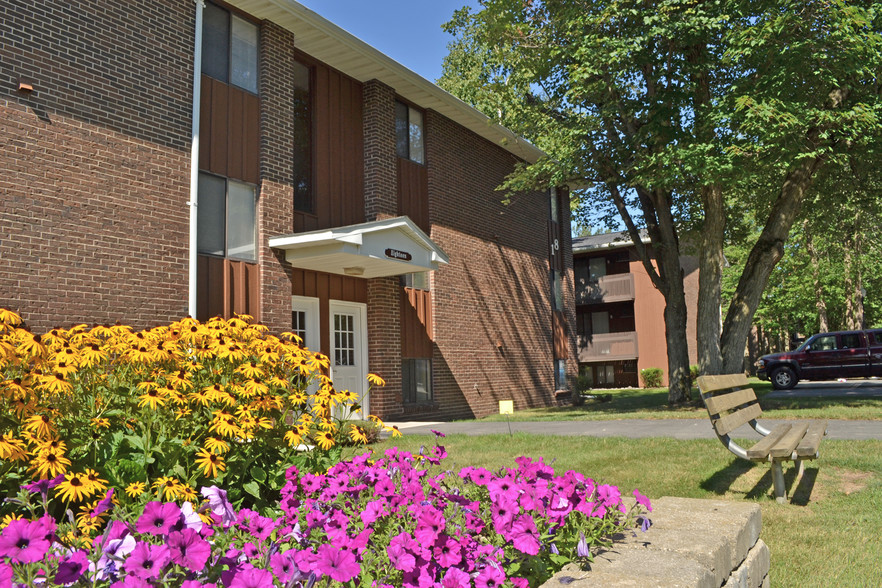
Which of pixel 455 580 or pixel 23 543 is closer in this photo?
pixel 23 543

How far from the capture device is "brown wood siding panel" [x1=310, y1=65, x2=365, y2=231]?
47.1 feet

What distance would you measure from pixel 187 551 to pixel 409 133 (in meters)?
16.1

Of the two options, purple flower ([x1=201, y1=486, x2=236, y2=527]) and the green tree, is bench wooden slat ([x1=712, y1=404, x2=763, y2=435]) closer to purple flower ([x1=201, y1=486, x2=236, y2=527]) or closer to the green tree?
purple flower ([x1=201, y1=486, x2=236, y2=527])

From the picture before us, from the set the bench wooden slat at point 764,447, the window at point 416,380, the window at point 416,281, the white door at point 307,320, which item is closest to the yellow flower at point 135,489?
the bench wooden slat at point 764,447

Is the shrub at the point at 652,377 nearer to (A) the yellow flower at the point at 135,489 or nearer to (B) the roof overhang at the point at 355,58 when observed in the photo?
(B) the roof overhang at the point at 355,58

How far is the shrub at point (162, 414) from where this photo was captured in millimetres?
3621

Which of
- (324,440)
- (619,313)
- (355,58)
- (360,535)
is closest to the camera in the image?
(360,535)

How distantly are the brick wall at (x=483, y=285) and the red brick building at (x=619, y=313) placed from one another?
16073 millimetres

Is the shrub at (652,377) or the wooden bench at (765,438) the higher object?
the wooden bench at (765,438)

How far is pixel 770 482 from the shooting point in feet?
22.3

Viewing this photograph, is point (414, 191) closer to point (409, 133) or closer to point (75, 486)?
point (409, 133)

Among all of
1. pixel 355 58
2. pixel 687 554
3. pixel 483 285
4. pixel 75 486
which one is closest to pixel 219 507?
pixel 75 486

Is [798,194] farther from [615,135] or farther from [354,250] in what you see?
[354,250]

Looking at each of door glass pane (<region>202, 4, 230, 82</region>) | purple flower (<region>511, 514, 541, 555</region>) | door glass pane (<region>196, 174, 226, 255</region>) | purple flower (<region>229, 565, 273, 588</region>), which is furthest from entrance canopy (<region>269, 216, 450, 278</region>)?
purple flower (<region>229, 565, 273, 588</region>)
